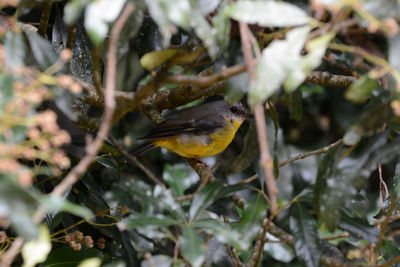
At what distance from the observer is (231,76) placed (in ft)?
5.68

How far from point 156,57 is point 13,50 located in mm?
507

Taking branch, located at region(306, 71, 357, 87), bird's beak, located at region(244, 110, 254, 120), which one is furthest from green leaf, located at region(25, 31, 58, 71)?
bird's beak, located at region(244, 110, 254, 120)

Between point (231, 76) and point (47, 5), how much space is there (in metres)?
1.39

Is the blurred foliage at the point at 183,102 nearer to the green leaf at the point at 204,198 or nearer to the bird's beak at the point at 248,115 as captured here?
the green leaf at the point at 204,198

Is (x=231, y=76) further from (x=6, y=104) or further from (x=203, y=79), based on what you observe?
(x=6, y=104)

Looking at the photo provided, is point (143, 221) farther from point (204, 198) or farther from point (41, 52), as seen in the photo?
point (41, 52)

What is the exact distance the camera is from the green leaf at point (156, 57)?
6.14 ft

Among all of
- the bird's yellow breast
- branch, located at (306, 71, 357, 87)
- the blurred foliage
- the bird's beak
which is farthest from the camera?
the bird's beak

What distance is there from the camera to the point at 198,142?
143 inches

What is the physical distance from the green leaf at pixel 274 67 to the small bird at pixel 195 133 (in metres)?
1.88

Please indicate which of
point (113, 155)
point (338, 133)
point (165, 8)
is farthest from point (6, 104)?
point (338, 133)

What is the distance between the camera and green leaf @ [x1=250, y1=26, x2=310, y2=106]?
1383 millimetres

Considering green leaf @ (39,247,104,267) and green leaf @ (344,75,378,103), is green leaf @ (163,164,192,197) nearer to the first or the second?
green leaf @ (39,247,104,267)

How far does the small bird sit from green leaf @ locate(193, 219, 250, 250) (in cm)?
142
